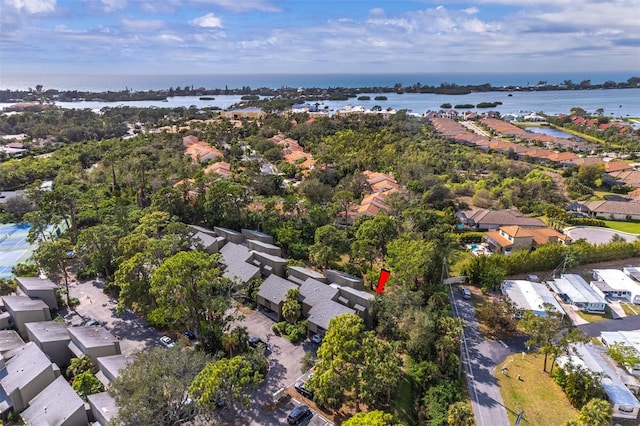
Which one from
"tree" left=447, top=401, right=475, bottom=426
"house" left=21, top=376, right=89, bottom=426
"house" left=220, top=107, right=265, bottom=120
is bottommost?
"tree" left=447, top=401, right=475, bottom=426

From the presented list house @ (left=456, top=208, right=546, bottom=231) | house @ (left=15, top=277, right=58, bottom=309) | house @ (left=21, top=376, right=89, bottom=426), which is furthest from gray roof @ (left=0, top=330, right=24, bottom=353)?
house @ (left=456, top=208, right=546, bottom=231)

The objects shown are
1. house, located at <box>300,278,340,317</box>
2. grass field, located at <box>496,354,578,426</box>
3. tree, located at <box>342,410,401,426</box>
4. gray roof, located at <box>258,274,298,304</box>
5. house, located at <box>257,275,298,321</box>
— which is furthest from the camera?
gray roof, located at <box>258,274,298,304</box>

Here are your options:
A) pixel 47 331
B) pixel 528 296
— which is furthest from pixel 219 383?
pixel 528 296

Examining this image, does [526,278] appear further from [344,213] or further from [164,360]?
[164,360]

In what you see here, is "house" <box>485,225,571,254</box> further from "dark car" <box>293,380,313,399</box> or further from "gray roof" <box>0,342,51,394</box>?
"gray roof" <box>0,342,51,394</box>

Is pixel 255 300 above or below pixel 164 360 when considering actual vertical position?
below

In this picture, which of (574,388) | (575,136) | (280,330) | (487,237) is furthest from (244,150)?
(575,136)
